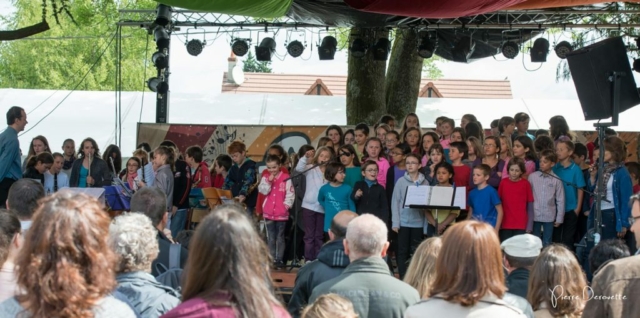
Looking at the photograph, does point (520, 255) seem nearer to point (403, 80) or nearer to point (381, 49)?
point (381, 49)

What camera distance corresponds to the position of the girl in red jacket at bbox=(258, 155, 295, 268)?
36.7 ft

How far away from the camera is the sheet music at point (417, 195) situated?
32.9ft

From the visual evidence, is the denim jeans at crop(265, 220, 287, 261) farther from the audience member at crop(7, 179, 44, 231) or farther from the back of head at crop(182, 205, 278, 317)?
the back of head at crop(182, 205, 278, 317)

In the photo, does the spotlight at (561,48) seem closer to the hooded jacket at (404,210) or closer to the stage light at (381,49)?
the stage light at (381,49)

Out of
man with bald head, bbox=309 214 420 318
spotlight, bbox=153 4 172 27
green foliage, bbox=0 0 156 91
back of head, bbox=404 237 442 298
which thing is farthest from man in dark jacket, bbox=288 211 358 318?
green foliage, bbox=0 0 156 91

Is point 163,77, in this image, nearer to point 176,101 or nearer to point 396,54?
point 176,101

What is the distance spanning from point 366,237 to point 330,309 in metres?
0.86

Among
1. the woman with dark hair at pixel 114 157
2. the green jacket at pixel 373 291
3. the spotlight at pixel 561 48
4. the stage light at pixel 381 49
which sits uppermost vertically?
the spotlight at pixel 561 48

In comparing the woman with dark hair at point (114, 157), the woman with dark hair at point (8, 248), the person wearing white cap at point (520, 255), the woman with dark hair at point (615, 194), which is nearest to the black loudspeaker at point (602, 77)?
the woman with dark hair at point (615, 194)

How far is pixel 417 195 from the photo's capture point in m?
10.1

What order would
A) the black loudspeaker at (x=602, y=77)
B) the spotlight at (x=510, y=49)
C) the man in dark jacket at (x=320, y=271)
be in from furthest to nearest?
the spotlight at (x=510, y=49) < the black loudspeaker at (x=602, y=77) < the man in dark jacket at (x=320, y=271)

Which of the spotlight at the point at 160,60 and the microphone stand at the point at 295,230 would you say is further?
the spotlight at the point at 160,60

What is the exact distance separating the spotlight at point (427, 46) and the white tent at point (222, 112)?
10.0ft

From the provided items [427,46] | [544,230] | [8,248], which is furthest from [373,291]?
[427,46]
